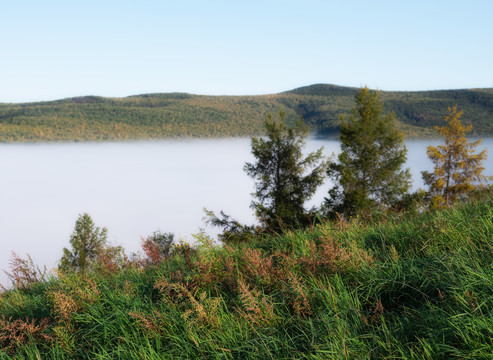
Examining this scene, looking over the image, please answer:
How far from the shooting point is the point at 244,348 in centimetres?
260

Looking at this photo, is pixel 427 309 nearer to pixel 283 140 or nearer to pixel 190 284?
pixel 190 284

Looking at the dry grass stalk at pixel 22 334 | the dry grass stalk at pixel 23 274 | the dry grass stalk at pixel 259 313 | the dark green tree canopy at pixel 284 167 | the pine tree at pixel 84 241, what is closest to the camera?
the dry grass stalk at pixel 259 313

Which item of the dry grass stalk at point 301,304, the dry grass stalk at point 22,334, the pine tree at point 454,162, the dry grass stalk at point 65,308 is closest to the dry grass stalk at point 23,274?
the dry grass stalk at point 22,334

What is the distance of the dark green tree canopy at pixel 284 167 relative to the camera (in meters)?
27.8

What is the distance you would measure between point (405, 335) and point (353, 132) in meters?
26.9

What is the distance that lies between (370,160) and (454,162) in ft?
30.8

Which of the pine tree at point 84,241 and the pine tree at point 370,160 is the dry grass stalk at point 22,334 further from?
the pine tree at point 84,241

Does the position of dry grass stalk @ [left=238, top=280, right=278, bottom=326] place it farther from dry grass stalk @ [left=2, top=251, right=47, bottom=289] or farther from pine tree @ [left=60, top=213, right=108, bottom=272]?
pine tree @ [left=60, top=213, right=108, bottom=272]

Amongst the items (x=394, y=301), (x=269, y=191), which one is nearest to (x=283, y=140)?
(x=269, y=191)

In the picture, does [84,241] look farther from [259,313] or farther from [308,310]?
[308,310]

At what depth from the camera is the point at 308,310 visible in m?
2.88

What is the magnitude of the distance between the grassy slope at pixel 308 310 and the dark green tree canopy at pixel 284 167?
23.4 m

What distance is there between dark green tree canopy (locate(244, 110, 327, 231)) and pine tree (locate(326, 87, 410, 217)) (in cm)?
156

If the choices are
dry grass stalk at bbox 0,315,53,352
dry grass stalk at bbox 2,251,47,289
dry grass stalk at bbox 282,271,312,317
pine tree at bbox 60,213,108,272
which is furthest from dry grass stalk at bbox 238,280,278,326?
pine tree at bbox 60,213,108,272
